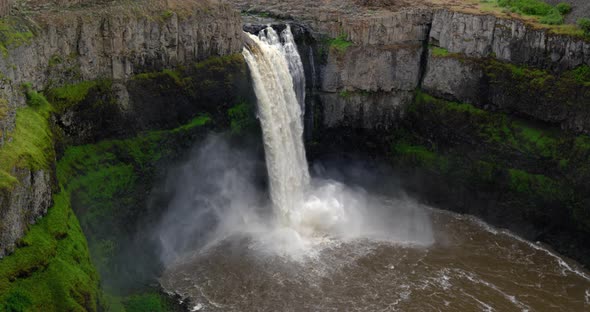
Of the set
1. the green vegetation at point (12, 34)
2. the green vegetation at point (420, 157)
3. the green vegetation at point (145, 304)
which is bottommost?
the green vegetation at point (145, 304)

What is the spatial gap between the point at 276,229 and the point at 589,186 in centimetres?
1498

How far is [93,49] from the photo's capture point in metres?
23.8

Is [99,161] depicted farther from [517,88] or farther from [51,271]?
[517,88]

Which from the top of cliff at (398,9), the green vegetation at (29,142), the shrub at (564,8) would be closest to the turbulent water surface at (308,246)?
the top of cliff at (398,9)

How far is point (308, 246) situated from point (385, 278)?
13.2 ft

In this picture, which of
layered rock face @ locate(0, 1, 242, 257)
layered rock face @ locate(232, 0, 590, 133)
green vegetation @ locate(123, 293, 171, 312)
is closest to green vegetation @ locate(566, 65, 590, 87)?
layered rock face @ locate(232, 0, 590, 133)

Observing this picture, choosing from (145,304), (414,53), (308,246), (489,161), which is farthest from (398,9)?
(145,304)

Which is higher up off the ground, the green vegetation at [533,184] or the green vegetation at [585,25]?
the green vegetation at [585,25]

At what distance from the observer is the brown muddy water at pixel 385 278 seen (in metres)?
24.4

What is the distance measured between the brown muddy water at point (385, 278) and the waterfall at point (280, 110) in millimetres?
3680

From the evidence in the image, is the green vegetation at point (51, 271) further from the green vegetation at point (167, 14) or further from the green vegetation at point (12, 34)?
the green vegetation at point (167, 14)

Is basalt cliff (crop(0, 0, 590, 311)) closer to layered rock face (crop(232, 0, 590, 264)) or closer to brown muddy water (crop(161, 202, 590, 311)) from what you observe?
layered rock face (crop(232, 0, 590, 264))

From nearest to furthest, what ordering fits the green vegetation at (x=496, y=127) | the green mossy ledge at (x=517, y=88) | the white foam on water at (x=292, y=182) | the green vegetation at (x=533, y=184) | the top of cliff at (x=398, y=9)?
the green mossy ledge at (x=517, y=88) < the green vegetation at (x=533, y=184) < the white foam on water at (x=292, y=182) < the green vegetation at (x=496, y=127) < the top of cliff at (x=398, y=9)

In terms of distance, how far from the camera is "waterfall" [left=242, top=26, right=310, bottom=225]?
29984mm
